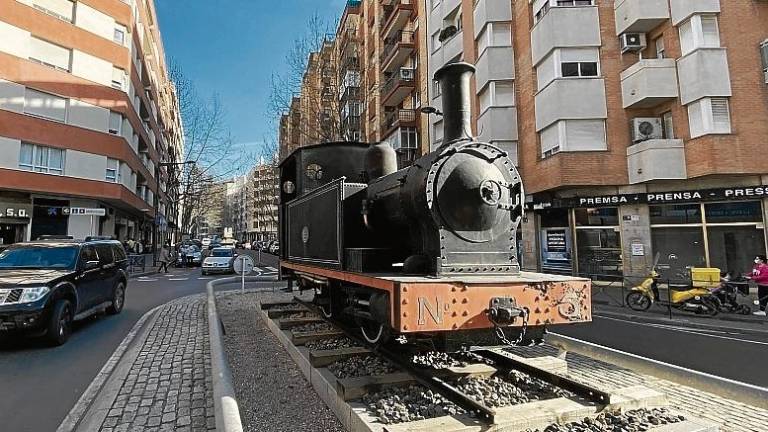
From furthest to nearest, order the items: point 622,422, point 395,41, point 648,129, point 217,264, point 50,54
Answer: point 395,41 → point 217,264 → point 50,54 → point 648,129 → point 622,422

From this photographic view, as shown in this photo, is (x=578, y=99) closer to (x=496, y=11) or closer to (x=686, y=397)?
(x=496, y=11)

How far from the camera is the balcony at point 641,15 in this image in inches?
610

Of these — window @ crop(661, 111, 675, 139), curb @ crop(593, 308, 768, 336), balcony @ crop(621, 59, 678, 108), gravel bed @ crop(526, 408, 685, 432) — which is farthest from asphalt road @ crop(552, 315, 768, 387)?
balcony @ crop(621, 59, 678, 108)

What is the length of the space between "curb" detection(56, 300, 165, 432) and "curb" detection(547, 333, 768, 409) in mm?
5961

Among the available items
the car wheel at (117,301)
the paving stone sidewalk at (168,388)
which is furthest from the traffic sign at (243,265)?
the paving stone sidewalk at (168,388)

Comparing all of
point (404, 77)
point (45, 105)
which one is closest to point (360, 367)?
point (45, 105)

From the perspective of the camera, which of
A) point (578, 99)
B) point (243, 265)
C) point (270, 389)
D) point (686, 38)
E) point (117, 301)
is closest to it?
point (270, 389)

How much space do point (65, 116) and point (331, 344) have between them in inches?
934

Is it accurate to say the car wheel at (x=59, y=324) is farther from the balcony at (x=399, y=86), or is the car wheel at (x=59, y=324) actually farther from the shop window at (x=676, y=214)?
the balcony at (x=399, y=86)

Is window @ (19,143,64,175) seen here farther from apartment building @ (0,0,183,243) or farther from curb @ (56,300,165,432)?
curb @ (56,300,165,432)

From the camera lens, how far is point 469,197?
14.3 ft

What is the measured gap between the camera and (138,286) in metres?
16.8

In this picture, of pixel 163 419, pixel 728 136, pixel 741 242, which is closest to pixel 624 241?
pixel 741 242

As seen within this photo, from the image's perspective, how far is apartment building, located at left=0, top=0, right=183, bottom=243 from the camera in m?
20.2
